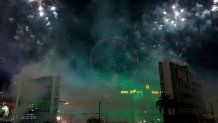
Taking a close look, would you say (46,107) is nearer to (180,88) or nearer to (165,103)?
(180,88)

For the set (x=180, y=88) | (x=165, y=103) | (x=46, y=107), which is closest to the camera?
(x=165, y=103)

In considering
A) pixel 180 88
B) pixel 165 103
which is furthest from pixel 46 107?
pixel 165 103

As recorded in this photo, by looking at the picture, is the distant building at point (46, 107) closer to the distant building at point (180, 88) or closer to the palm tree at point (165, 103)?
the distant building at point (180, 88)

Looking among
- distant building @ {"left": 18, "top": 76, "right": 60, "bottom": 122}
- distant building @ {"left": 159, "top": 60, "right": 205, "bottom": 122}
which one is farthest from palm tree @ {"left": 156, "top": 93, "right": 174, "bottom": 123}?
distant building @ {"left": 18, "top": 76, "right": 60, "bottom": 122}

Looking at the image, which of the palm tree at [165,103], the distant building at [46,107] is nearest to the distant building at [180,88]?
the palm tree at [165,103]

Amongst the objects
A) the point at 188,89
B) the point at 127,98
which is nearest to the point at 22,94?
the point at 188,89

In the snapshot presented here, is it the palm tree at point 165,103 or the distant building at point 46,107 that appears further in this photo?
the distant building at point 46,107

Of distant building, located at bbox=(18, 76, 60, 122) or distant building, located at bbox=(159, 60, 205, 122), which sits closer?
distant building, located at bbox=(159, 60, 205, 122)

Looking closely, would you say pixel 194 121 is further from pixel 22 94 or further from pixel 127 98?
pixel 127 98

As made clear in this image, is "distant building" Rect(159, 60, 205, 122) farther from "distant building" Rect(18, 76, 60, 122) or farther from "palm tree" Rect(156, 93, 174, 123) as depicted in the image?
"distant building" Rect(18, 76, 60, 122)
